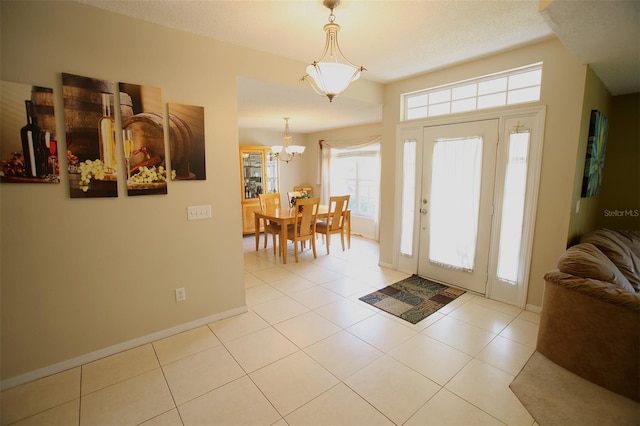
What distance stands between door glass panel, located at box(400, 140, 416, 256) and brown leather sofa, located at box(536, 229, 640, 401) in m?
1.76

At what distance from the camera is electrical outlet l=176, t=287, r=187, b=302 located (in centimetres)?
251

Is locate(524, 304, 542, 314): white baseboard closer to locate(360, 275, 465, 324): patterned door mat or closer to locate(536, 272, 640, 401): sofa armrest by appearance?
locate(360, 275, 465, 324): patterned door mat

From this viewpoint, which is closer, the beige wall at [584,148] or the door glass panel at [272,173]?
the beige wall at [584,148]

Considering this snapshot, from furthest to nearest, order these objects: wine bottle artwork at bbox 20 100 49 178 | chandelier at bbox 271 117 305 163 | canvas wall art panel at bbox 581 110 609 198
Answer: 1. chandelier at bbox 271 117 305 163
2. canvas wall art panel at bbox 581 110 609 198
3. wine bottle artwork at bbox 20 100 49 178

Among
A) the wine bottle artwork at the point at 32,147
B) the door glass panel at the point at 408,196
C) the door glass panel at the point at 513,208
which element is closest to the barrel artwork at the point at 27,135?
the wine bottle artwork at the point at 32,147

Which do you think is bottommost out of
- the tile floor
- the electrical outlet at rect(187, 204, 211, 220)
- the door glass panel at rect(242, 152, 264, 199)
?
the tile floor

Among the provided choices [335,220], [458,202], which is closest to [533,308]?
[458,202]

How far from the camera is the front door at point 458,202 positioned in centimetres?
311

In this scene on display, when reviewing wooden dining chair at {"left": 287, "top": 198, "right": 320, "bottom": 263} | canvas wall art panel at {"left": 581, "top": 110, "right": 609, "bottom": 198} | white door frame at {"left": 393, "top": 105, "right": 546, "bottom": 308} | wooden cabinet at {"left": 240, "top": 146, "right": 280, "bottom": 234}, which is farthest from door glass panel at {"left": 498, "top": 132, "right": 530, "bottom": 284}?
wooden cabinet at {"left": 240, "top": 146, "right": 280, "bottom": 234}

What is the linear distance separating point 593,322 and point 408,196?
224cm

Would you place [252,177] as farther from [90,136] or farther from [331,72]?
[331,72]

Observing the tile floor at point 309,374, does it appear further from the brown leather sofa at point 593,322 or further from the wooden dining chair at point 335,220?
the wooden dining chair at point 335,220

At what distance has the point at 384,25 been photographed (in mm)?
2246

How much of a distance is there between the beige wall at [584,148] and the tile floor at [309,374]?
1028 mm
